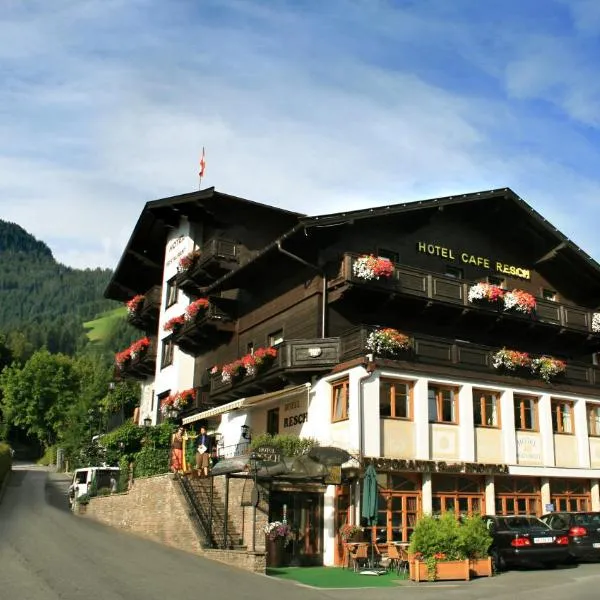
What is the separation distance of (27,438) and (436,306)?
282ft

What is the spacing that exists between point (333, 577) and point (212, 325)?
15.3 m

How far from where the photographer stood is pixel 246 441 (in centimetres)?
2850

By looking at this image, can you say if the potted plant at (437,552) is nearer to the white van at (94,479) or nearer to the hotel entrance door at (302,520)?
the hotel entrance door at (302,520)

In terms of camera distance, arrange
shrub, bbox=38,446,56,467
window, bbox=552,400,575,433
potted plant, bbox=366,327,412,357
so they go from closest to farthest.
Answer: potted plant, bbox=366,327,412,357 < window, bbox=552,400,575,433 < shrub, bbox=38,446,56,467

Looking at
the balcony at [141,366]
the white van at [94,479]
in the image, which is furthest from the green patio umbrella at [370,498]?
the balcony at [141,366]

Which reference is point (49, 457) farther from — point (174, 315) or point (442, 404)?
point (442, 404)

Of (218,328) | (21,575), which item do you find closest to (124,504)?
(218,328)

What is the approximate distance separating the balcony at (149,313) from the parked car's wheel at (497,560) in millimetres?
24270

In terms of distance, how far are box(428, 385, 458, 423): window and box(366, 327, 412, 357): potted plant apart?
2.30 metres

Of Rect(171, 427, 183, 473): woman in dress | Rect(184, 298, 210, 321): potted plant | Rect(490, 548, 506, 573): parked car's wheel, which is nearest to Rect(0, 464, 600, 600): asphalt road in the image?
Rect(490, 548, 506, 573): parked car's wheel

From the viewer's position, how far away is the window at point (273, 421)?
92.2ft

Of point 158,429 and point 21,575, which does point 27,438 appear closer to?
point 158,429

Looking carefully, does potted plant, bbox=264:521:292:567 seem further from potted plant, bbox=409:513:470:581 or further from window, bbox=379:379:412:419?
window, bbox=379:379:412:419

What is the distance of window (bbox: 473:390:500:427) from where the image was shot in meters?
26.0
